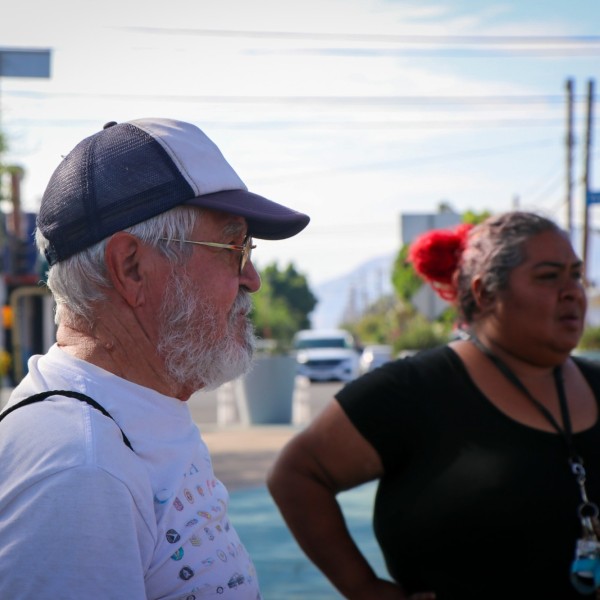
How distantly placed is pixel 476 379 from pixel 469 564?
1.66ft

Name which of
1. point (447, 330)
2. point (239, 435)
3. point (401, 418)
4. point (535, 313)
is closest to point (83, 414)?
point (401, 418)

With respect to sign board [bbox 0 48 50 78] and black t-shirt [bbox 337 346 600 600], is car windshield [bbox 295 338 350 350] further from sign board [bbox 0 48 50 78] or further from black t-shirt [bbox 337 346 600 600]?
black t-shirt [bbox 337 346 600 600]

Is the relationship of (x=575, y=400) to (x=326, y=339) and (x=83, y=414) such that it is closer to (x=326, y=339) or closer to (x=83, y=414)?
(x=83, y=414)

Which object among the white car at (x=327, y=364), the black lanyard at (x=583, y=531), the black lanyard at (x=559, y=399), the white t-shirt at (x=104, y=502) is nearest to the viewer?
the white t-shirt at (x=104, y=502)

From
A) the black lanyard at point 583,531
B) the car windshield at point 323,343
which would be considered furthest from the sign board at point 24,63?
the car windshield at point 323,343

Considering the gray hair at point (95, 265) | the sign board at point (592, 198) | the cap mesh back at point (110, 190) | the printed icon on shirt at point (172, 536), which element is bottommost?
the printed icon on shirt at point (172, 536)

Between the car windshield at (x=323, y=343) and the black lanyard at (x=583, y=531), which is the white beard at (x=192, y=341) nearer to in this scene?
the black lanyard at (x=583, y=531)

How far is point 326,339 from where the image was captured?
32.6 meters

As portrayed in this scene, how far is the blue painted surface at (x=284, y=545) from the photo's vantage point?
5.14 metres

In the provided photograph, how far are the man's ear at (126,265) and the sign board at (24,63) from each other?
19.9ft

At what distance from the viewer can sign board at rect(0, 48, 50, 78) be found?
7430 mm

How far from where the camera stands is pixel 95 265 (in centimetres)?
172

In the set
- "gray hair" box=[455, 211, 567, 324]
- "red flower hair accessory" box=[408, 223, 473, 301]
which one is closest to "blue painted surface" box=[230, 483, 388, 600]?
"red flower hair accessory" box=[408, 223, 473, 301]

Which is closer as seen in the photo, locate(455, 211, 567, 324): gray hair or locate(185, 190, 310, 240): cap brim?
locate(185, 190, 310, 240): cap brim
